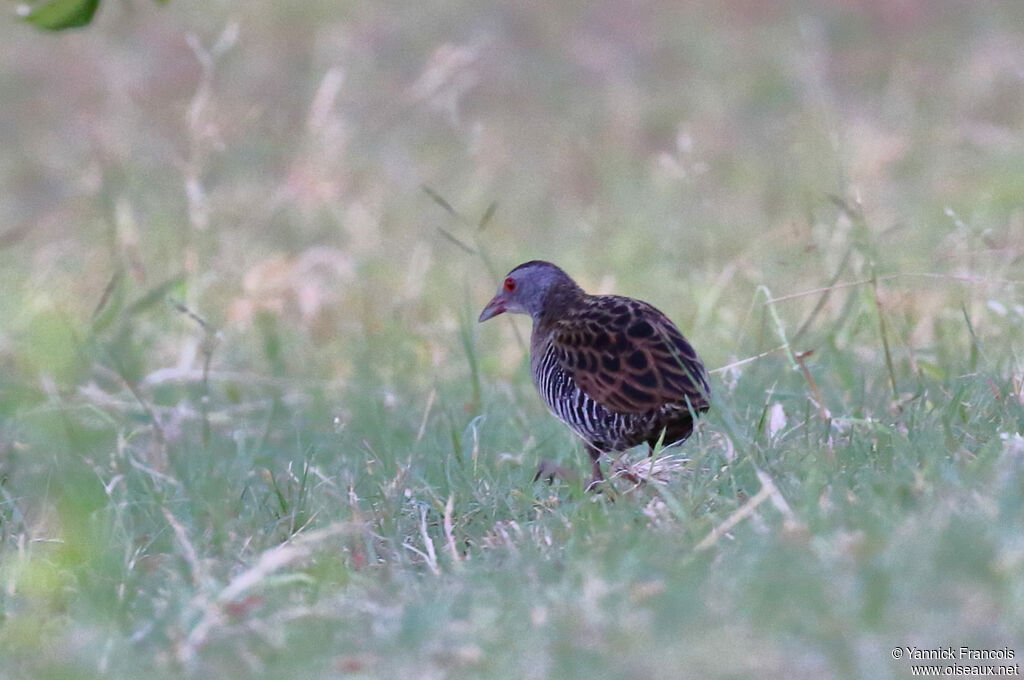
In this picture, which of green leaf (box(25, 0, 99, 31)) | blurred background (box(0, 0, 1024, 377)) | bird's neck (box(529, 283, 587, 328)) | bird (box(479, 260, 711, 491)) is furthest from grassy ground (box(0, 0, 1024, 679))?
green leaf (box(25, 0, 99, 31))

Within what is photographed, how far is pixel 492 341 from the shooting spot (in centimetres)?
785

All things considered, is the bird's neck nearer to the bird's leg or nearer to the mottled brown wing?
the mottled brown wing

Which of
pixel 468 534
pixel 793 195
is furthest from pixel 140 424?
pixel 793 195

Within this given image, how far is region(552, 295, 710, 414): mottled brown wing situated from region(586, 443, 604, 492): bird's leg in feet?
0.79

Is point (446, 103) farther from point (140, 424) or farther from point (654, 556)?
point (654, 556)

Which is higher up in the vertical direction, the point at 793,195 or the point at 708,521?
the point at 708,521

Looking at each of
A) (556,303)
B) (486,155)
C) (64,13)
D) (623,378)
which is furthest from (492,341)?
(486,155)

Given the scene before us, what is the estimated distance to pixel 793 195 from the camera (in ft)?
34.0

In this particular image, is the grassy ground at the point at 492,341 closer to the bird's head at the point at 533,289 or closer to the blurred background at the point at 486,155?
the blurred background at the point at 486,155

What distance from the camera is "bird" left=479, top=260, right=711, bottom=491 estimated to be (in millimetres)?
4359

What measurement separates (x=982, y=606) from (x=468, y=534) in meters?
1.79

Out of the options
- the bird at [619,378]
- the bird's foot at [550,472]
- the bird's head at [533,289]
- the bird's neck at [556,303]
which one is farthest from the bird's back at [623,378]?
the bird's head at [533,289]

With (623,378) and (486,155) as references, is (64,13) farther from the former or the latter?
(486,155)

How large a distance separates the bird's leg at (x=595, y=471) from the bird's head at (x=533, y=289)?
2.91ft
